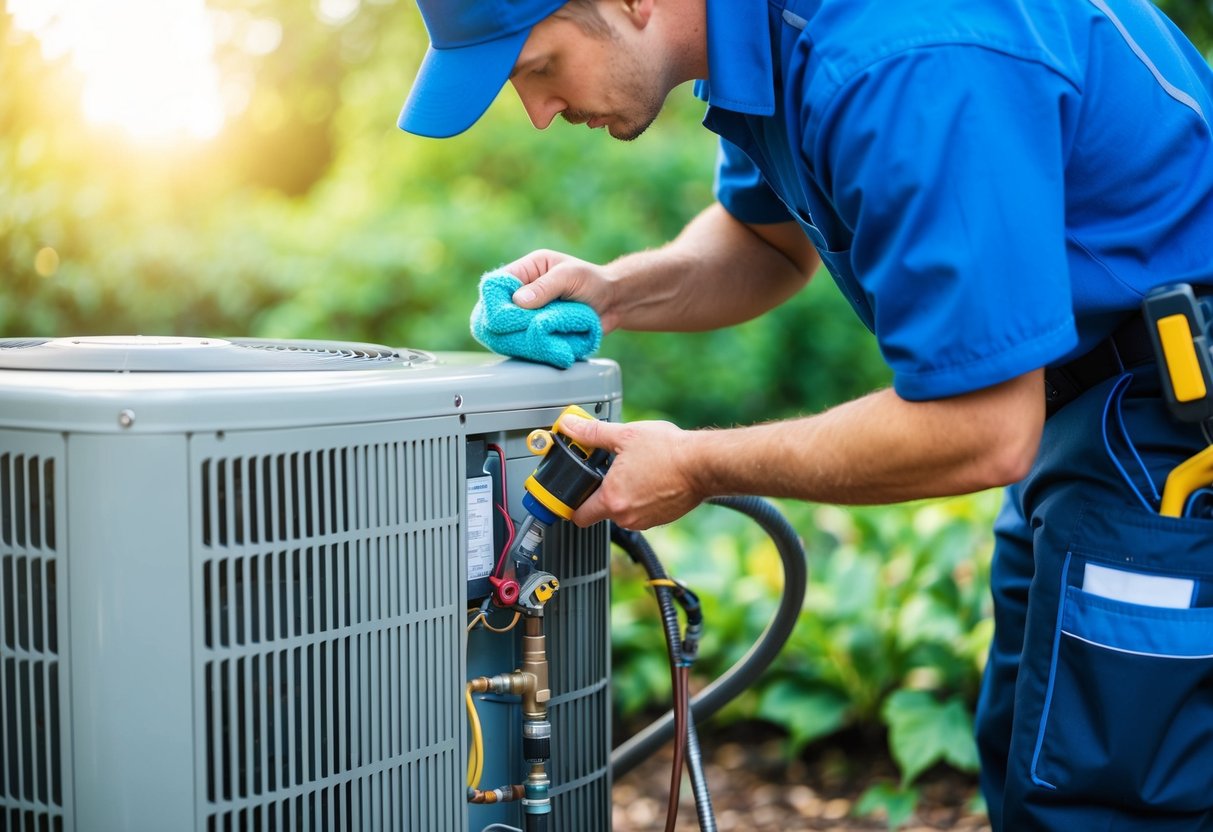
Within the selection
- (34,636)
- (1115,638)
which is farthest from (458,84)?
(1115,638)

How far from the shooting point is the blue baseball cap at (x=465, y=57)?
1.27 metres

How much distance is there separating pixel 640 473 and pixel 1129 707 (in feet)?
1.90

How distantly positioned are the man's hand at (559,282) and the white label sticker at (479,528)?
28cm

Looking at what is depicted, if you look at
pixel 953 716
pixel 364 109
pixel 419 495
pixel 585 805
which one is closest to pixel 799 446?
pixel 419 495

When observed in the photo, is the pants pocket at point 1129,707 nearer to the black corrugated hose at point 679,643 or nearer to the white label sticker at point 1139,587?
the white label sticker at point 1139,587

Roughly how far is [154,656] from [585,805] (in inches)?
25.5

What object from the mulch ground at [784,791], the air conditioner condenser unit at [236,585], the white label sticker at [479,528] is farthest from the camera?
the mulch ground at [784,791]

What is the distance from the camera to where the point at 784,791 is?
106 inches

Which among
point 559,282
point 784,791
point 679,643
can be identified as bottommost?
point 784,791

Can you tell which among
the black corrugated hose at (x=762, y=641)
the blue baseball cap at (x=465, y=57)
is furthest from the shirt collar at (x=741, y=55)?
the black corrugated hose at (x=762, y=641)

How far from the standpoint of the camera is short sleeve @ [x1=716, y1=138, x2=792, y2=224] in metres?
1.82

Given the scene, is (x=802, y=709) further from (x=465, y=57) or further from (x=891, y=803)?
(x=465, y=57)

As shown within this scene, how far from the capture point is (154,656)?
1.09 m

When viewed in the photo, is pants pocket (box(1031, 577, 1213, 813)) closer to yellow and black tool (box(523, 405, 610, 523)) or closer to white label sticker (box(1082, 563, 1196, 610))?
white label sticker (box(1082, 563, 1196, 610))
